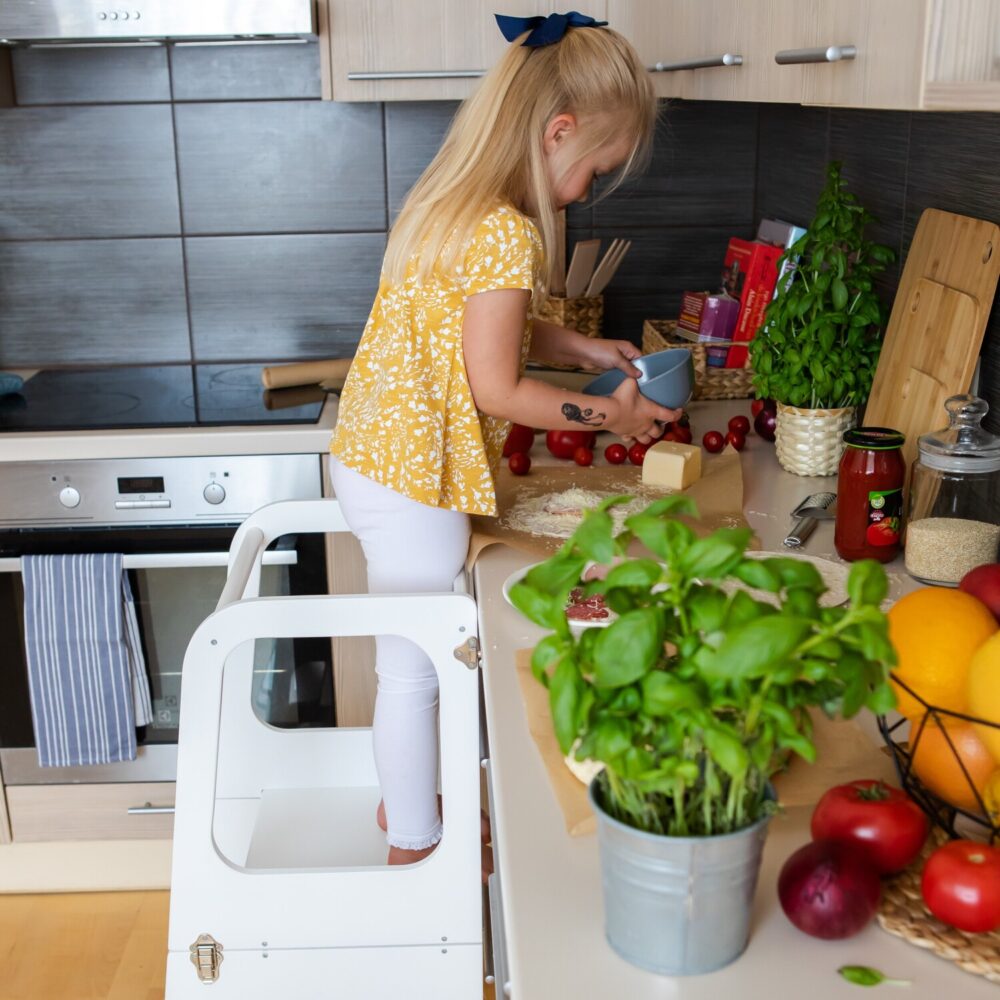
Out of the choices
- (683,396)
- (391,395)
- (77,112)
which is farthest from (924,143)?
(77,112)

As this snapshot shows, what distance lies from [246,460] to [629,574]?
1.55 meters

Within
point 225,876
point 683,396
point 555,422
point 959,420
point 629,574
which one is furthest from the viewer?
point 683,396

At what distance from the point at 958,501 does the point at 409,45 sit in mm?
1320

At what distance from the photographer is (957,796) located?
0.86 metres

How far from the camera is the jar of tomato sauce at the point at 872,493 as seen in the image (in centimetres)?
139

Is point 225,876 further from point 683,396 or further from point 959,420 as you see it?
point 959,420

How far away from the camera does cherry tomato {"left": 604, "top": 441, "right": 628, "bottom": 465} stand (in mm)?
1895

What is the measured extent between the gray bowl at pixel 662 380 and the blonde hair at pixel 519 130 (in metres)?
0.25

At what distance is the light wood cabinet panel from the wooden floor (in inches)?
4.9

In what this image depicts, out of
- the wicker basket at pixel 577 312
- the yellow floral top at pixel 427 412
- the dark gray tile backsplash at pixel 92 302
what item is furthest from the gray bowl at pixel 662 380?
the dark gray tile backsplash at pixel 92 302

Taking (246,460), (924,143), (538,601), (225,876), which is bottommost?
(225,876)

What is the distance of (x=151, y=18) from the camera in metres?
2.06

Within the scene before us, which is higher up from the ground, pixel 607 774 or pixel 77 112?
pixel 77 112

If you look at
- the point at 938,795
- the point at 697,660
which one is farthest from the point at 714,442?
the point at 697,660
